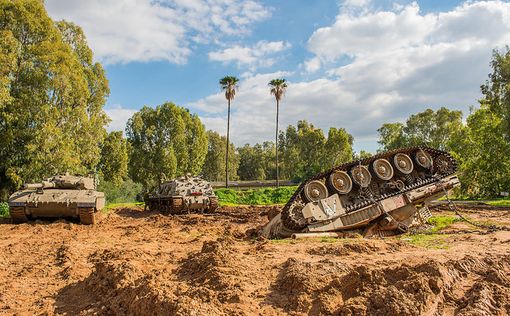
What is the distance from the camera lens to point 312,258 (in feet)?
24.4

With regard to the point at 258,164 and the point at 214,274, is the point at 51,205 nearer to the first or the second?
the point at 214,274

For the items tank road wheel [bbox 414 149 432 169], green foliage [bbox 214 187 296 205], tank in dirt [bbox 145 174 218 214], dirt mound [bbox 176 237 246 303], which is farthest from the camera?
green foliage [bbox 214 187 296 205]

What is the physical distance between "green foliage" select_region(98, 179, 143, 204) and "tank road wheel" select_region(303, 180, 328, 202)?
26.2 metres

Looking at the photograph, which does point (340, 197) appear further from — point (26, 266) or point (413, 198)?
point (26, 266)

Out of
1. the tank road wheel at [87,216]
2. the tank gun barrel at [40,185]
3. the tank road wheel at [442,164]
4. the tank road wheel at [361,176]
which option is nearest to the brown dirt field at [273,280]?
the tank road wheel at [361,176]

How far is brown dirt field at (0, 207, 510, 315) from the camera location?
510cm

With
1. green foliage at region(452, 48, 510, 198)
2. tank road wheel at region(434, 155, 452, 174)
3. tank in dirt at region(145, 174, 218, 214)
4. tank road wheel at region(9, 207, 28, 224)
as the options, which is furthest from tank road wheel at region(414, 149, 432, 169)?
green foliage at region(452, 48, 510, 198)

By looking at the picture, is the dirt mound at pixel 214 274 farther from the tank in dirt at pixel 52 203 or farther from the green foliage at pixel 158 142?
the green foliage at pixel 158 142

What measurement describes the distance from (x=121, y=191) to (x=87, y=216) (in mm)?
22969

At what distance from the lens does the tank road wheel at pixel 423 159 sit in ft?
43.4

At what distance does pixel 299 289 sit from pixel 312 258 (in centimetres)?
188

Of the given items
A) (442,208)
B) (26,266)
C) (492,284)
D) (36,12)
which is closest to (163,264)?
(26,266)

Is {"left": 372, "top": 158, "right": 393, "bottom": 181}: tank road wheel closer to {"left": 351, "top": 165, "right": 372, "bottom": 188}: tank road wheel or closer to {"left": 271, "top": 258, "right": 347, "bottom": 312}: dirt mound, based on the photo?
{"left": 351, "top": 165, "right": 372, "bottom": 188}: tank road wheel

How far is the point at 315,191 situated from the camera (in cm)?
1155
